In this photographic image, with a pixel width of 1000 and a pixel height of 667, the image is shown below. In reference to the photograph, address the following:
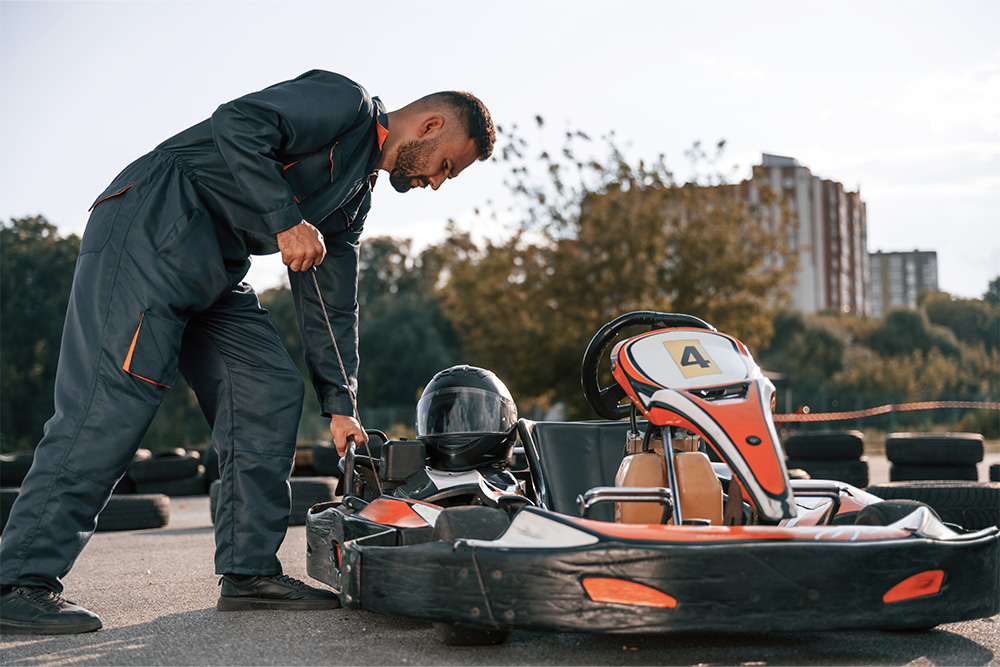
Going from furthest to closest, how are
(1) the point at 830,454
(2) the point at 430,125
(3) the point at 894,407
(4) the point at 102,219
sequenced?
(3) the point at 894,407 → (1) the point at 830,454 → (2) the point at 430,125 → (4) the point at 102,219

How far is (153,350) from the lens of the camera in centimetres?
334

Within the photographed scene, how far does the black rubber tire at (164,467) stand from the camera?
33.8ft

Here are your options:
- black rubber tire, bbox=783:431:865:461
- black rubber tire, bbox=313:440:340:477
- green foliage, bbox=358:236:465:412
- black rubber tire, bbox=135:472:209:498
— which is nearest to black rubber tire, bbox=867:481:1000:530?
black rubber tire, bbox=783:431:865:461

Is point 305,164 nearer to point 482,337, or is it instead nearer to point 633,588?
point 633,588

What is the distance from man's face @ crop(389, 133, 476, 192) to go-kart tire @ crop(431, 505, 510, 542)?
1.44 m

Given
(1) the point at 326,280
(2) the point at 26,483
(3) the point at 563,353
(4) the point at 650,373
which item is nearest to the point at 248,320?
(1) the point at 326,280

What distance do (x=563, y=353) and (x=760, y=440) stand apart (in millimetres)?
17564

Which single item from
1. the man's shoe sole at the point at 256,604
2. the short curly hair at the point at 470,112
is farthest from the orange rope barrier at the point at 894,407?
the man's shoe sole at the point at 256,604

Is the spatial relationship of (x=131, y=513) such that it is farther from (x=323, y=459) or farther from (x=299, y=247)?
(x=299, y=247)

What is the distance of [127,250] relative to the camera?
131 inches

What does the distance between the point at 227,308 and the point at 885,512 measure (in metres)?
2.42

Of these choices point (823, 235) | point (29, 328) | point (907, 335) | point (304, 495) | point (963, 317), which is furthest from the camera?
point (823, 235)

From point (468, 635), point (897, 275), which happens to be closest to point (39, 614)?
point (468, 635)

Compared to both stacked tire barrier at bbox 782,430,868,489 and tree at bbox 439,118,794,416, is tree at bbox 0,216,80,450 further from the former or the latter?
stacked tire barrier at bbox 782,430,868,489
